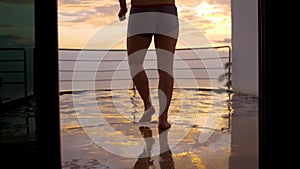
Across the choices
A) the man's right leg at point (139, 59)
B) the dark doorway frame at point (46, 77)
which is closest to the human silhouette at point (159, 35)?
the man's right leg at point (139, 59)

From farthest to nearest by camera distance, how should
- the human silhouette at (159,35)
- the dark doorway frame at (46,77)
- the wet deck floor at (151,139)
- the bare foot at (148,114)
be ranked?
the bare foot at (148,114), the human silhouette at (159,35), the wet deck floor at (151,139), the dark doorway frame at (46,77)

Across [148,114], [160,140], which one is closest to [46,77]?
[160,140]

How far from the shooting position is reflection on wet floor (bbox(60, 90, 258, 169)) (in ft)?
3.19

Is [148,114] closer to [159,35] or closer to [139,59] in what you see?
[139,59]

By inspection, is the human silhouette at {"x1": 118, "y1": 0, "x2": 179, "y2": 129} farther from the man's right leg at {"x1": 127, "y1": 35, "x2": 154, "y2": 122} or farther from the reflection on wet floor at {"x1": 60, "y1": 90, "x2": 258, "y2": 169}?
the reflection on wet floor at {"x1": 60, "y1": 90, "x2": 258, "y2": 169}

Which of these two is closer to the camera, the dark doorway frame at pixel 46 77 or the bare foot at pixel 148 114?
the dark doorway frame at pixel 46 77

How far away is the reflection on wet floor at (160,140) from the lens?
972 mm

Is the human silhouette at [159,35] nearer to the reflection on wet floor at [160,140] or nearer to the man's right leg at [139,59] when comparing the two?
the man's right leg at [139,59]

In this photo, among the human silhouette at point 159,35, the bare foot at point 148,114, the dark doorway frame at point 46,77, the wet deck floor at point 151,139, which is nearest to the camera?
the dark doorway frame at point 46,77

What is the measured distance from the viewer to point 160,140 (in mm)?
1253

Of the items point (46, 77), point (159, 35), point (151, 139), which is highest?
point (159, 35)
